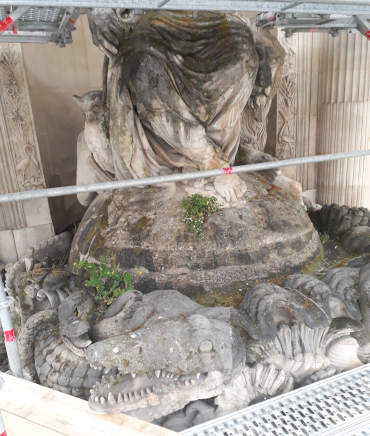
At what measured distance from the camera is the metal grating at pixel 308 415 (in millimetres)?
2068

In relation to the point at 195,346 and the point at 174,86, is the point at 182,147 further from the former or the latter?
the point at 195,346

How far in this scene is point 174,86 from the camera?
3.24m

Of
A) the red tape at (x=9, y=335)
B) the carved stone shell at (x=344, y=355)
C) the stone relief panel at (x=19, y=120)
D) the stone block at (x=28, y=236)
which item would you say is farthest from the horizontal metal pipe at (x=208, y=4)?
the stone block at (x=28, y=236)

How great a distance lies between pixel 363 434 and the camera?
201cm

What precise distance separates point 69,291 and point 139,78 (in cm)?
194

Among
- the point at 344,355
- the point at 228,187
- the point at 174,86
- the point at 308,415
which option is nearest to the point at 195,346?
the point at 308,415

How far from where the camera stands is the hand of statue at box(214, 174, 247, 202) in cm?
351

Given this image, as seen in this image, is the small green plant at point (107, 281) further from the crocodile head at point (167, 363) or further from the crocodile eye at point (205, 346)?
the crocodile eye at point (205, 346)

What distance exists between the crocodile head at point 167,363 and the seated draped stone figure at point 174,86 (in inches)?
60.5

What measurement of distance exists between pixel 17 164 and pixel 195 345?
11.8ft

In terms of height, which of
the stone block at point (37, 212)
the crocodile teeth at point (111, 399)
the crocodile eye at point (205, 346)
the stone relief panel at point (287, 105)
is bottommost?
the crocodile teeth at point (111, 399)

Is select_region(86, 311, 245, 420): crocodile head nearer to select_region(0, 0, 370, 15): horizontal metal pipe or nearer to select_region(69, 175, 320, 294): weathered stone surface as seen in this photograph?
select_region(69, 175, 320, 294): weathered stone surface

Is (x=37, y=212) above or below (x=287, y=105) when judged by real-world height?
below

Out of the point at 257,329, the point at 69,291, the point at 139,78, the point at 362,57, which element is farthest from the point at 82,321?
the point at 362,57
